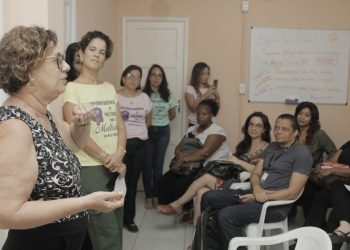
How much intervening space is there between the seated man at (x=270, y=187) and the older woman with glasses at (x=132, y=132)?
0.76 metres

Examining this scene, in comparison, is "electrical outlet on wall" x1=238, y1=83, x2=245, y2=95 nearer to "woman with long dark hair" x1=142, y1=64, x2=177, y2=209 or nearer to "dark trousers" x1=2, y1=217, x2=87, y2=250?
"woman with long dark hair" x1=142, y1=64, x2=177, y2=209

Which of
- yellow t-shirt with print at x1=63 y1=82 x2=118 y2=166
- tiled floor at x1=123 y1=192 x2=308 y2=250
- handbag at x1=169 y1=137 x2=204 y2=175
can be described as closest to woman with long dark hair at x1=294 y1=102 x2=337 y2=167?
tiled floor at x1=123 y1=192 x2=308 y2=250

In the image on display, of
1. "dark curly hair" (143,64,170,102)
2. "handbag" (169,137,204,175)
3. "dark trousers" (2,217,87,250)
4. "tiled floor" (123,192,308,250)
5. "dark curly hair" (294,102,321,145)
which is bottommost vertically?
"tiled floor" (123,192,308,250)

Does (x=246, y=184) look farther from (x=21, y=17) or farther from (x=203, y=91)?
(x=21, y=17)

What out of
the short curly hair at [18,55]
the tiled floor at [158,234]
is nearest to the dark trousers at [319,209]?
the tiled floor at [158,234]

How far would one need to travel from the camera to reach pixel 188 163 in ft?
12.3

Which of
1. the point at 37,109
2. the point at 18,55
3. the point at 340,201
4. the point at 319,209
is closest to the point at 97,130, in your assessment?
the point at 37,109

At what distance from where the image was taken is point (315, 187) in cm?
344

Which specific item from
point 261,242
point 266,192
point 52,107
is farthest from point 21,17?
point 266,192

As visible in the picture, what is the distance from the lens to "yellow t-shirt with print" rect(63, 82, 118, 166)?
226 centimetres

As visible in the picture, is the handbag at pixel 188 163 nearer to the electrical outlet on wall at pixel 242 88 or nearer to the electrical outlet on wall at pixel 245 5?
the electrical outlet on wall at pixel 242 88

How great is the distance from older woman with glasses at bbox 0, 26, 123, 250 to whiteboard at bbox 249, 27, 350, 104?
3599mm

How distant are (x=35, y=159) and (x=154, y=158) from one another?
3190 mm

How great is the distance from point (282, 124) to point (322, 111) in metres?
2.00
